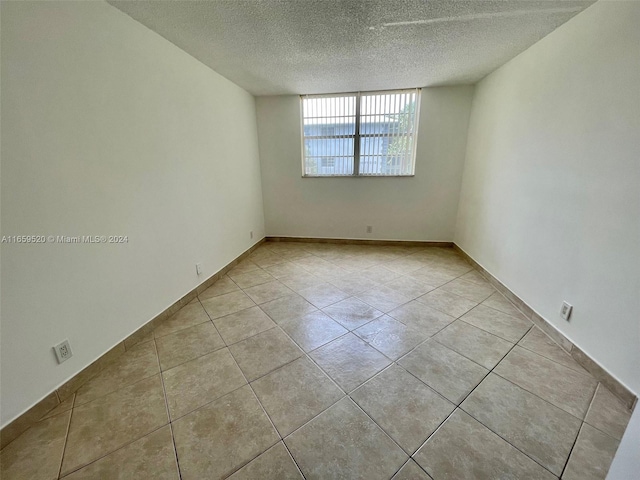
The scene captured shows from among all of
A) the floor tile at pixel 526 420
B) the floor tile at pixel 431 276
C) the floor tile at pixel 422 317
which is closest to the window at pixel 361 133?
the floor tile at pixel 431 276

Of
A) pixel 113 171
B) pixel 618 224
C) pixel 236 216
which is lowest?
pixel 236 216

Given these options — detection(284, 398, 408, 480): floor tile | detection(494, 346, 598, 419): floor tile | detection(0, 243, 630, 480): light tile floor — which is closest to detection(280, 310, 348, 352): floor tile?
detection(0, 243, 630, 480): light tile floor

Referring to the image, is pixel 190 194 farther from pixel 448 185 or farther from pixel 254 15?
pixel 448 185

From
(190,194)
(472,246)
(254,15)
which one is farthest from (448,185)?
(190,194)

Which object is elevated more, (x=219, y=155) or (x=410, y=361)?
(x=219, y=155)

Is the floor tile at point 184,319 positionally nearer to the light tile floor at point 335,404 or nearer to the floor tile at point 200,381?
the light tile floor at point 335,404

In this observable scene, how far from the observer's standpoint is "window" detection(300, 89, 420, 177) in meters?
3.68

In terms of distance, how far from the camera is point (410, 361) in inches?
66.7

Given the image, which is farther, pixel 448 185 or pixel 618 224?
pixel 448 185

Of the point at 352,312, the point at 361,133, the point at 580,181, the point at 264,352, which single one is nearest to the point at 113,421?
the point at 264,352

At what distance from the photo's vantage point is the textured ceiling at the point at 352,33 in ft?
5.53

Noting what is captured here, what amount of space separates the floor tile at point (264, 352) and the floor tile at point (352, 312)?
0.50 meters

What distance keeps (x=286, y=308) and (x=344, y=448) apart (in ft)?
4.36

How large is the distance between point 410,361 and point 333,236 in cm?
281
